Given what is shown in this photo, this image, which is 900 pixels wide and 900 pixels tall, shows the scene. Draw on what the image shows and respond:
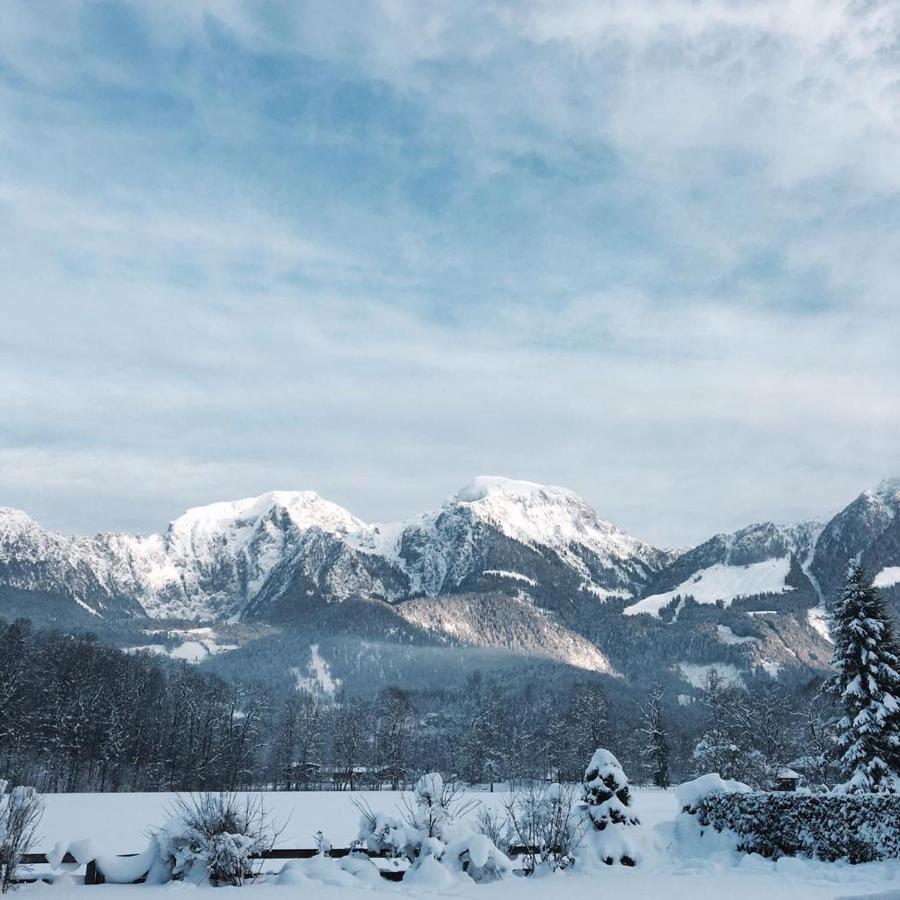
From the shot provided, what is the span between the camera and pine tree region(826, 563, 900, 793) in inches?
1378

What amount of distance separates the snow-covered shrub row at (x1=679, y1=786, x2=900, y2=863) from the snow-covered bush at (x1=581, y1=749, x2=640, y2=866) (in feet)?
10.0

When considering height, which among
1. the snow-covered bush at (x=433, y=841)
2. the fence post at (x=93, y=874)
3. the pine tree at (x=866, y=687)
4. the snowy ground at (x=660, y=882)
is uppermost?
the pine tree at (x=866, y=687)

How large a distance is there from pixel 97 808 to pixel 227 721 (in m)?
58.5

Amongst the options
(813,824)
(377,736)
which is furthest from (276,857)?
(377,736)

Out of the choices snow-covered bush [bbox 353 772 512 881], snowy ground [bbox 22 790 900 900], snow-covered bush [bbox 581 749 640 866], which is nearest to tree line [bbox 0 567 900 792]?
snowy ground [bbox 22 790 900 900]

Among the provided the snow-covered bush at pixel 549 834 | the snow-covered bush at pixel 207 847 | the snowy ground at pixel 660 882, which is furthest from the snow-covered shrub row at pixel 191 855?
the snow-covered bush at pixel 549 834

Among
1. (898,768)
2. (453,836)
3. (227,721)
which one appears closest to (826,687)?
(898,768)

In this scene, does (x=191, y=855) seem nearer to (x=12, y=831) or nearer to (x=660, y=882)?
(x=12, y=831)

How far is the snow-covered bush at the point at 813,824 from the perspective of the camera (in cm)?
2136

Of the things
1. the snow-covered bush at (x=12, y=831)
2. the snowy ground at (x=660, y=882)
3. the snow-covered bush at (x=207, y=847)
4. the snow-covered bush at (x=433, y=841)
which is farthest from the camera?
the snow-covered bush at (x=433, y=841)

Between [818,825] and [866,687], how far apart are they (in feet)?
54.5

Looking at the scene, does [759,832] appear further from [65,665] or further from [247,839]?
[65,665]

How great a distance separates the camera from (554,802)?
71.1ft

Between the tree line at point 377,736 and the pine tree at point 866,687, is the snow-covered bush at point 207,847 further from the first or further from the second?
the pine tree at point 866,687
